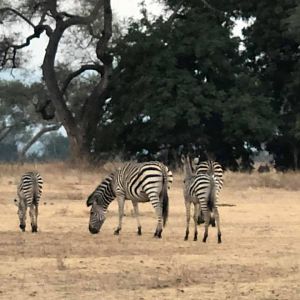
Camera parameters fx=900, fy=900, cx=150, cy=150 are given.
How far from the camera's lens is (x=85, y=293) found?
10.2 metres

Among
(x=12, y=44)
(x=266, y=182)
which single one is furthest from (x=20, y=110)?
(x=266, y=182)

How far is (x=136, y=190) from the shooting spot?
17.0 meters

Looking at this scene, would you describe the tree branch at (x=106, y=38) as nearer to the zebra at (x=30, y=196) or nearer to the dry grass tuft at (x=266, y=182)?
the dry grass tuft at (x=266, y=182)

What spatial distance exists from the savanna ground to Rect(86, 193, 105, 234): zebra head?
0.85 feet

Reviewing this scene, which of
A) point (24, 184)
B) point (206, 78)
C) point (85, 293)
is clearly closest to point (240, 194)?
point (24, 184)

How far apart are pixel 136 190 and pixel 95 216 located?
1206 millimetres

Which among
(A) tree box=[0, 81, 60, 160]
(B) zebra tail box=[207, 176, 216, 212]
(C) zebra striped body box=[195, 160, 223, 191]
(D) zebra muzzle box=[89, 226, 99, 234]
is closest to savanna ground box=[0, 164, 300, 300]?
(D) zebra muzzle box=[89, 226, 99, 234]

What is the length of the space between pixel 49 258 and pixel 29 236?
3261 millimetres

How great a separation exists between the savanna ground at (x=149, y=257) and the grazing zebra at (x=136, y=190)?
0.38 meters

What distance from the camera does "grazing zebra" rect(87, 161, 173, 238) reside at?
1648cm

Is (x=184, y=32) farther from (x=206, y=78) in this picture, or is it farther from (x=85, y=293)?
(x=85, y=293)

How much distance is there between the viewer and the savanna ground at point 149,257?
34.4 feet

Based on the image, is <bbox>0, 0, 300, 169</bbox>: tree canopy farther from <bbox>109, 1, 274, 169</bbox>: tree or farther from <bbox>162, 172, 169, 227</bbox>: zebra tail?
<bbox>162, 172, 169, 227</bbox>: zebra tail

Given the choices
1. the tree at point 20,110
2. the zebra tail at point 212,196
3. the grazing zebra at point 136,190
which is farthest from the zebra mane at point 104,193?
the tree at point 20,110
